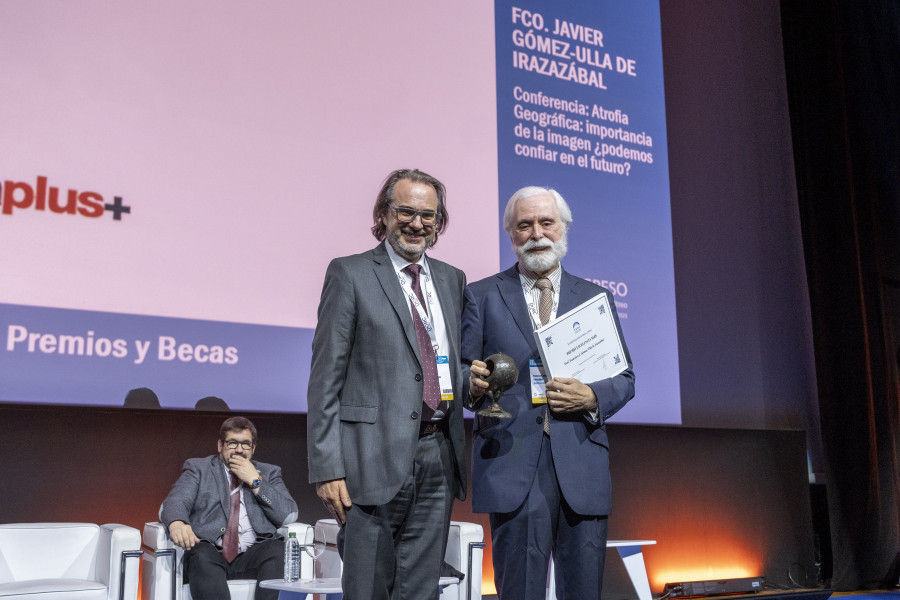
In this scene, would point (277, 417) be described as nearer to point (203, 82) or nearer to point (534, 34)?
point (203, 82)

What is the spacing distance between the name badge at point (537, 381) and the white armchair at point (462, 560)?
1.68 m

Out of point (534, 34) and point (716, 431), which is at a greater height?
point (534, 34)

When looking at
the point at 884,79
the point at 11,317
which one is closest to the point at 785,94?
the point at 884,79

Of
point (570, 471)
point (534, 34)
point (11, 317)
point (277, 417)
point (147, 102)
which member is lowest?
point (570, 471)

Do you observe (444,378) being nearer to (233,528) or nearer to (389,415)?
(389,415)

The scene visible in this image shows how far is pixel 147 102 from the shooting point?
12.9ft

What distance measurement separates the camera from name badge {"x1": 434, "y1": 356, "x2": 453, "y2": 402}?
6.98 ft

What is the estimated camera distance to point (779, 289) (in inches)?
249

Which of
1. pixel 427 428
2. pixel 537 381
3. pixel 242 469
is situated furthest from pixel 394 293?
pixel 242 469

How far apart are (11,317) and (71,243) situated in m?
0.41

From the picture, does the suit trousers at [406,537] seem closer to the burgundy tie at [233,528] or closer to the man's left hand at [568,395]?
the man's left hand at [568,395]

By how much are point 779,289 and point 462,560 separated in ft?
12.3

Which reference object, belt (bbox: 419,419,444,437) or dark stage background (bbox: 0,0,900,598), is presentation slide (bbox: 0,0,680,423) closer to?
dark stage background (bbox: 0,0,900,598)

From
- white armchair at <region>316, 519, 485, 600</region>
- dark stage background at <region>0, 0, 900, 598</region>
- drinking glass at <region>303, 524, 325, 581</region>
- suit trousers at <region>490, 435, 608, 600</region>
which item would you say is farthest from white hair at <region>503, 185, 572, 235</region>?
dark stage background at <region>0, 0, 900, 598</region>
